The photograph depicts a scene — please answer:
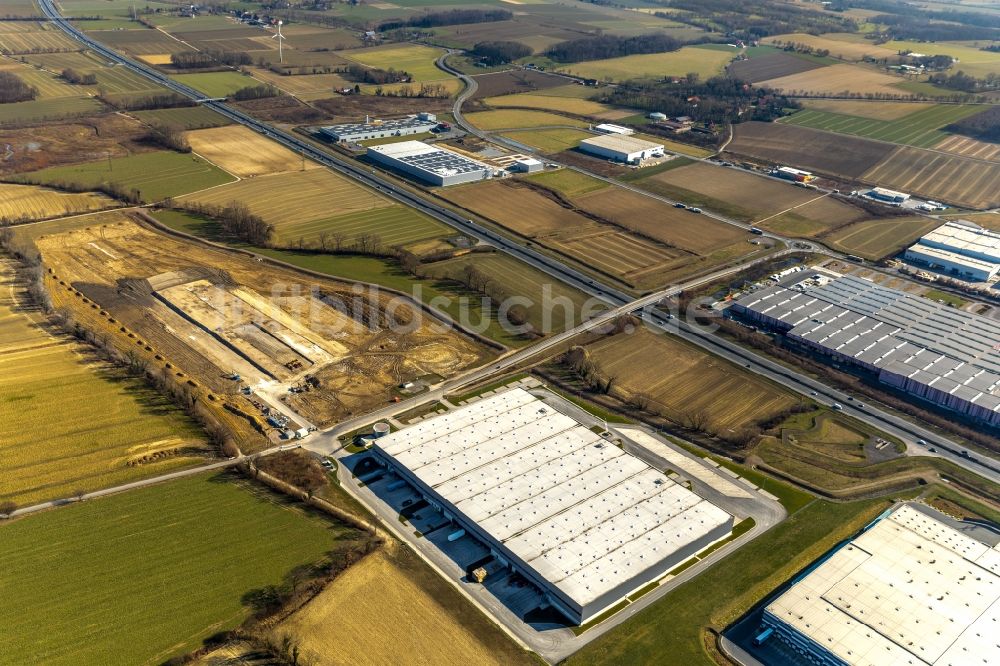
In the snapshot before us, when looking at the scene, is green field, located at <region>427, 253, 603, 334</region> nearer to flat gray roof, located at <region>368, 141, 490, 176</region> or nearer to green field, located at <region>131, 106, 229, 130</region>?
flat gray roof, located at <region>368, 141, 490, 176</region>

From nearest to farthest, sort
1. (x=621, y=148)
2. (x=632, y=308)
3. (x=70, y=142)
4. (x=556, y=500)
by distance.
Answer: (x=556, y=500) → (x=632, y=308) → (x=70, y=142) → (x=621, y=148)

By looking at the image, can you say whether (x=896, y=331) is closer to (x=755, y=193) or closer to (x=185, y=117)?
(x=755, y=193)

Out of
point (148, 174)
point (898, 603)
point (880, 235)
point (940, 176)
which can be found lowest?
point (898, 603)

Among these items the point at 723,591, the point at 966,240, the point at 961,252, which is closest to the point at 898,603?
A: the point at 723,591

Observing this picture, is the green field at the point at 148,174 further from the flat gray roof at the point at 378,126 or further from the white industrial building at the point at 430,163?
the flat gray roof at the point at 378,126

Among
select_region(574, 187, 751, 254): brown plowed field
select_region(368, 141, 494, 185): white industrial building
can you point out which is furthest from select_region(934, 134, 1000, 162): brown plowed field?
select_region(368, 141, 494, 185): white industrial building

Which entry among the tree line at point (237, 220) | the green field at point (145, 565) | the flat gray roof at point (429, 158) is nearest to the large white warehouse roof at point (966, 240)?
the flat gray roof at point (429, 158)

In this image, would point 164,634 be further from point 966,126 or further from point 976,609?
point 966,126
